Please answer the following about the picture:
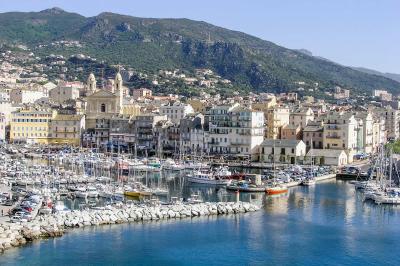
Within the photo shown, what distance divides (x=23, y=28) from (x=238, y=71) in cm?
7133

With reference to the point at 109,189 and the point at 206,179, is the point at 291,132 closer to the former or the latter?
the point at 206,179

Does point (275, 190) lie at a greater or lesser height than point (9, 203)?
greater

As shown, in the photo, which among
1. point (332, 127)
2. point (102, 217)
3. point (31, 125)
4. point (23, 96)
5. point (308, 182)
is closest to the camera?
point (102, 217)

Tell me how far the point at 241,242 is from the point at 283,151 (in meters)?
29.1

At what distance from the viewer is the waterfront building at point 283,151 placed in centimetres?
6081

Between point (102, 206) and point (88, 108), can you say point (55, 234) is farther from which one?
point (88, 108)

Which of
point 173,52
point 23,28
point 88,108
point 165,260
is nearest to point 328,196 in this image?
point 165,260

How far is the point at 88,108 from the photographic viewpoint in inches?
2936

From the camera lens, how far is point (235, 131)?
6294 centimetres

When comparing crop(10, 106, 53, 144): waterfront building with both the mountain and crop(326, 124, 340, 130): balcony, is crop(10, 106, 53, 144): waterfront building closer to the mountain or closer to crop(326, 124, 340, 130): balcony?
crop(326, 124, 340, 130): balcony

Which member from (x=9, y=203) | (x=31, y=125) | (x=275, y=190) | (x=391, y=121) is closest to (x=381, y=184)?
(x=275, y=190)

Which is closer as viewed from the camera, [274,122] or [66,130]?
[274,122]

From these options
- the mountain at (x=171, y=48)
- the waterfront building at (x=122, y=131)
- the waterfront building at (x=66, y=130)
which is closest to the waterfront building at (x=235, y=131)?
the waterfront building at (x=122, y=131)

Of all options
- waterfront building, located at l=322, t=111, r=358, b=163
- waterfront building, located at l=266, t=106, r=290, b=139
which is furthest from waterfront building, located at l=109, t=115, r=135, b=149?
waterfront building, located at l=322, t=111, r=358, b=163
